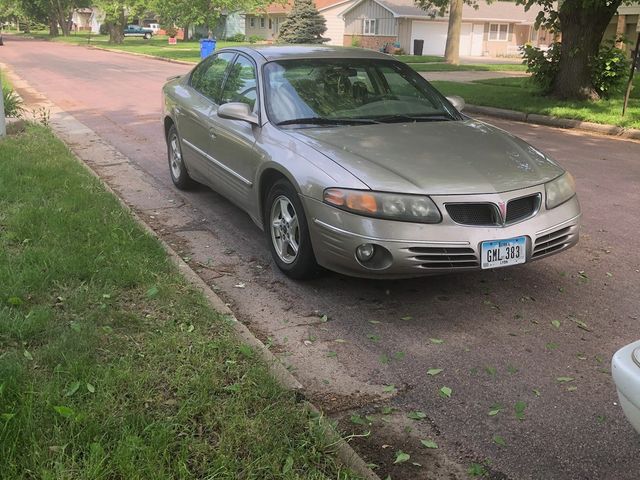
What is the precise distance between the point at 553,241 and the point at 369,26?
48.6 metres

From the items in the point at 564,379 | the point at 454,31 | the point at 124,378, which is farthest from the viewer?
the point at 454,31

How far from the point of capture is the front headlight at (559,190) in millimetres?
4160

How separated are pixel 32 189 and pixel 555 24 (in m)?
12.0

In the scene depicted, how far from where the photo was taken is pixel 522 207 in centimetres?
403

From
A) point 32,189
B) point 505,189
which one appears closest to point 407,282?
point 505,189

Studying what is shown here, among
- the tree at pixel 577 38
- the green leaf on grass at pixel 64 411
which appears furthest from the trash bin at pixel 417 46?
the green leaf on grass at pixel 64 411

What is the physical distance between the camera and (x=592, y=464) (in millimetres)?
2732

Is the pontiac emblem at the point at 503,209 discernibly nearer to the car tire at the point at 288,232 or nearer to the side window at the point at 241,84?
the car tire at the point at 288,232

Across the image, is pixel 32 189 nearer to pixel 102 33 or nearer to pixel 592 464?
pixel 592 464

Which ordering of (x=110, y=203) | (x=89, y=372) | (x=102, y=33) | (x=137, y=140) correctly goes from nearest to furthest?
(x=89, y=372)
(x=110, y=203)
(x=137, y=140)
(x=102, y=33)

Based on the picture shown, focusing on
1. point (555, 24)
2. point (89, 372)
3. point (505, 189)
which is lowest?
point (89, 372)

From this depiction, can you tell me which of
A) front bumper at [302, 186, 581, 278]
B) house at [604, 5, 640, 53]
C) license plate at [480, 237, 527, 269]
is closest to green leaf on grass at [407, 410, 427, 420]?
front bumper at [302, 186, 581, 278]

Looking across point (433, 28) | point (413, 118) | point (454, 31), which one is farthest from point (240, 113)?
point (433, 28)

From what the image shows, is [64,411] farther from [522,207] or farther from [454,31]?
[454,31]
